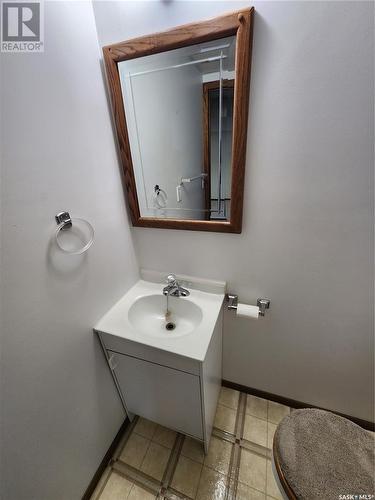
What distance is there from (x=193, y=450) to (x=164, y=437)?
19 centimetres

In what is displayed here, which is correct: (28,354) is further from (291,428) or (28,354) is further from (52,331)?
(291,428)

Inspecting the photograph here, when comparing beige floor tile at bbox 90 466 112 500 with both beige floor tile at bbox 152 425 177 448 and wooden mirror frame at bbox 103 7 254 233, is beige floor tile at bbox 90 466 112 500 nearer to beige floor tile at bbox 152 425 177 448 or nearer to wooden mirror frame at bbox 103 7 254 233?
beige floor tile at bbox 152 425 177 448

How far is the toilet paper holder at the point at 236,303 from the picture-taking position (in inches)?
41.2

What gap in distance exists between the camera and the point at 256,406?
4.35 ft

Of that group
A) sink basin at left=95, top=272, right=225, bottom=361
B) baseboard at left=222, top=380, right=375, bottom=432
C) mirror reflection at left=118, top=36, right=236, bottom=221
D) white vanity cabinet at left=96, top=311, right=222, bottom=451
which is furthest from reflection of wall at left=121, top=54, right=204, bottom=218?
baseboard at left=222, top=380, right=375, bottom=432

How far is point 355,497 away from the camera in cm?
62

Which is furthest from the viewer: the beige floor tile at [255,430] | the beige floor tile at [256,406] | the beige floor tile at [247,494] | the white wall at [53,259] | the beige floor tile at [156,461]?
the beige floor tile at [256,406]

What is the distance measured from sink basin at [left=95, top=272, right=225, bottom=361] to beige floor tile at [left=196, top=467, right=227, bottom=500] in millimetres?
751

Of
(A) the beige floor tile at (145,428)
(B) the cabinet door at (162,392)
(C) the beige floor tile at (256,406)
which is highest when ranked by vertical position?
(B) the cabinet door at (162,392)

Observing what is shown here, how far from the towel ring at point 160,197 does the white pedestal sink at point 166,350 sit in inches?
17.0

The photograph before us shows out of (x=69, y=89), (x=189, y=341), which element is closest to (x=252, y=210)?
(x=189, y=341)

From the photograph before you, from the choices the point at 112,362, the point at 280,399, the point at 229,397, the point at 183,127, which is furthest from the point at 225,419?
the point at 183,127

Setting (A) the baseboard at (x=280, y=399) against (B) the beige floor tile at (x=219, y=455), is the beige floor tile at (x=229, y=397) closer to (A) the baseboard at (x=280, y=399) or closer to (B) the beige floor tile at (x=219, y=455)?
(A) the baseboard at (x=280, y=399)

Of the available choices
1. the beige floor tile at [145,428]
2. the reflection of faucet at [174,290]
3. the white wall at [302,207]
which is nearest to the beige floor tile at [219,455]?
the beige floor tile at [145,428]
